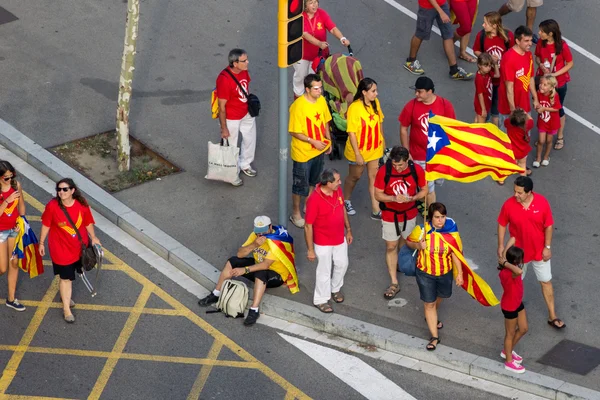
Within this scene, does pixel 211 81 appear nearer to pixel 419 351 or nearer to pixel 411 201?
pixel 411 201

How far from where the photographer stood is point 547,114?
49.6ft

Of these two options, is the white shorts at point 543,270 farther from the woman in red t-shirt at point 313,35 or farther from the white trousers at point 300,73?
the white trousers at point 300,73

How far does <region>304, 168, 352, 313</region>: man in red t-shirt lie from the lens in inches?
480

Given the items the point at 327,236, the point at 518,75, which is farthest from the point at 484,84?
the point at 327,236

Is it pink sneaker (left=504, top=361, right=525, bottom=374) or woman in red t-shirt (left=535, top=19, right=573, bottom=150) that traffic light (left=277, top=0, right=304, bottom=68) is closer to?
pink sneaker (left=504, top=361, right=525, bottom=374)

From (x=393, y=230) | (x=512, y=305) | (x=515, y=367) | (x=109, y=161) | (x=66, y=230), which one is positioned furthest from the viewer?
(x=109, y=161)

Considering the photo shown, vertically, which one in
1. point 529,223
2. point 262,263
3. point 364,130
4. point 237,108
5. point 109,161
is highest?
point 529,223

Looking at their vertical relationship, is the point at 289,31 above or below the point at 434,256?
above

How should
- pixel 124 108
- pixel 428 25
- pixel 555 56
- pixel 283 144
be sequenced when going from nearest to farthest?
pixel 283 144, pixel 124 108, pixel 555 56, pixel 428 25

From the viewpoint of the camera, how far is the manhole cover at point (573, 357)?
11.7 m

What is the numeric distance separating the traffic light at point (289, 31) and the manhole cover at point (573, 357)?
4137 millimetres

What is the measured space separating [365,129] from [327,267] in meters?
2.01

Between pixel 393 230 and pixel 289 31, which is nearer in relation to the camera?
pixel 289 31

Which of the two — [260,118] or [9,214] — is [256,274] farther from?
[260,118]
